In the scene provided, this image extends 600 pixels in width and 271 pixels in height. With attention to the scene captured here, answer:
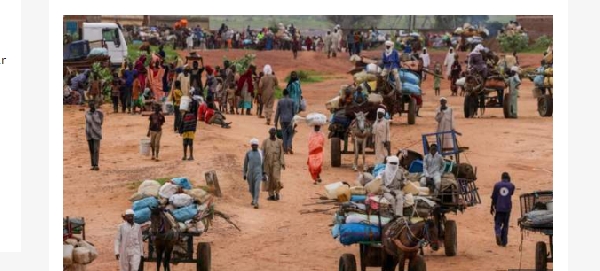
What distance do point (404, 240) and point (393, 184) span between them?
117cm

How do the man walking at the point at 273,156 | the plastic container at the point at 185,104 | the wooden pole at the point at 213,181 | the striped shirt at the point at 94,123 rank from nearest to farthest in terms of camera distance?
the man walking at the point at 273,156, the wooden pole at the point at 213,181, the striped shirt at the point at 94,123, the plastic container at the point at 185,104

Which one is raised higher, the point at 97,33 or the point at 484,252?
the point at 97,33

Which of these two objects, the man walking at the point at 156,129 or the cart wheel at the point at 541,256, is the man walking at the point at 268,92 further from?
the cart wheel at the point at 541,256

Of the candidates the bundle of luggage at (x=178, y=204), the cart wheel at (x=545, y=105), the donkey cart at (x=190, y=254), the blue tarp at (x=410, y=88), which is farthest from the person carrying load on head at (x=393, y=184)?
the cart wheel at (x=545, y=105)

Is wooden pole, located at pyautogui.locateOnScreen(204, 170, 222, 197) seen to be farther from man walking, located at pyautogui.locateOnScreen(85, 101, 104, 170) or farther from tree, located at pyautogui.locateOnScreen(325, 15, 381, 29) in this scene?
tree, located at pyautogui.locateOnScreen(325, 15, 381, 29)

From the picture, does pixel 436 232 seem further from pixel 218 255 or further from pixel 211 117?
pixel 211 117

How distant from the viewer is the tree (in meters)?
69.7

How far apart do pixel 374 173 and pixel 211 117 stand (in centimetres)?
1091

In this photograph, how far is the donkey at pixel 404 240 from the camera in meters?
19.1

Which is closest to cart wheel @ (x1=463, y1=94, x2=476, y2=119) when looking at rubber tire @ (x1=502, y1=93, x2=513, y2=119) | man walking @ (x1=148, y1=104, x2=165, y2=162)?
rubber tire @ (x1=502, y1=93, x2=513, y2=119)

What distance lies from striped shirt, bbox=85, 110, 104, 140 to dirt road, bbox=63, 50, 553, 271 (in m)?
0.72

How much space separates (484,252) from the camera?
2234cm

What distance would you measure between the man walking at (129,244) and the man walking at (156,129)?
25.3ft

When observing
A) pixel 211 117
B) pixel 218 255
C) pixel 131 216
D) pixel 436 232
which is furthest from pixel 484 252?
pixel 211 117
